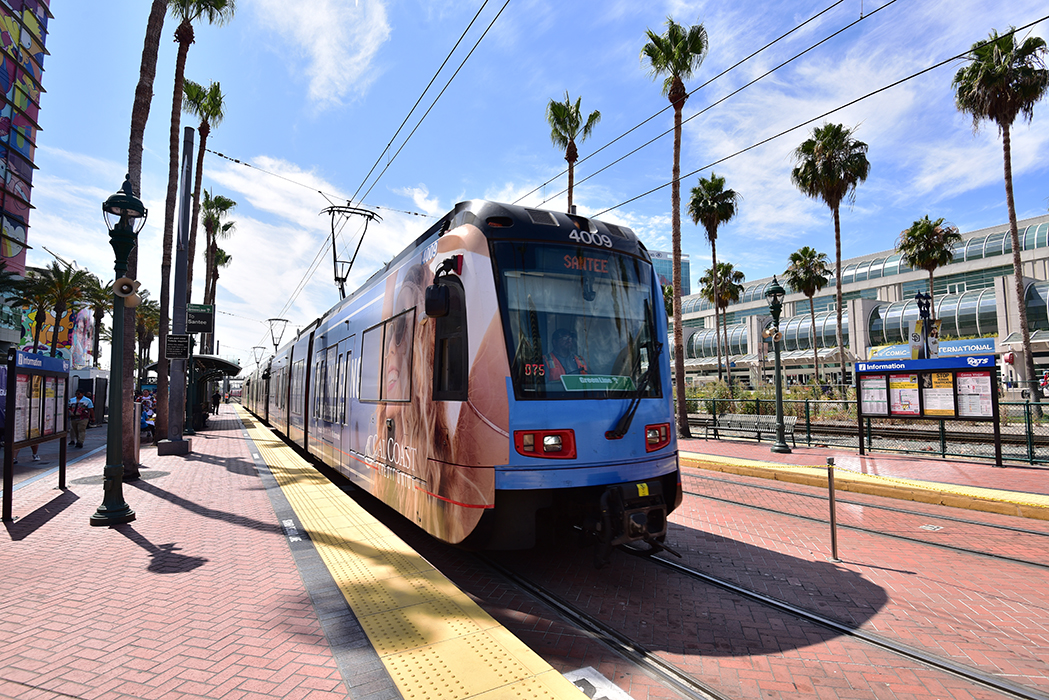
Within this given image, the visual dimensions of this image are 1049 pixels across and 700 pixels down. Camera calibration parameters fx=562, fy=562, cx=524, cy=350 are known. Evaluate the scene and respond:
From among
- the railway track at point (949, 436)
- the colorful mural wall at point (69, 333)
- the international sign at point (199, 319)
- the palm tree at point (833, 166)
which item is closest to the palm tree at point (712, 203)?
the palm tree at point (833, 166)

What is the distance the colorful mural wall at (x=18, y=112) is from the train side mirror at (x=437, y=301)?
58.7 metres

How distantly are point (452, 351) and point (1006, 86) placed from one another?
81.8 feet

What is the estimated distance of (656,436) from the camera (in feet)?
16.8

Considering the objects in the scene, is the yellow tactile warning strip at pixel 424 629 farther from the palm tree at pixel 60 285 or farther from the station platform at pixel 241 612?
the palm tree at pixel 60 285

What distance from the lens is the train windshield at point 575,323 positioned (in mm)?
4668

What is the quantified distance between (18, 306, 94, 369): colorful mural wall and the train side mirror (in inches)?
2190

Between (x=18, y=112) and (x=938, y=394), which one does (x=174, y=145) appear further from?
(x=18, y=112)

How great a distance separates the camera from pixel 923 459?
12820 mm

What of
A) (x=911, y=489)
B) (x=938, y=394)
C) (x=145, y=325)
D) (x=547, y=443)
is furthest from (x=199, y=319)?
(x=145, y=325)

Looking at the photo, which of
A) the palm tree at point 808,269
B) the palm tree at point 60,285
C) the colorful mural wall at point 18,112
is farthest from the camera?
the colorful mural wall at point 18,112

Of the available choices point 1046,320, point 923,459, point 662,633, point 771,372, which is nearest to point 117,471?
point 662,633

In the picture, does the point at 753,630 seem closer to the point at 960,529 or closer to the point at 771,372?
the point at 960,529

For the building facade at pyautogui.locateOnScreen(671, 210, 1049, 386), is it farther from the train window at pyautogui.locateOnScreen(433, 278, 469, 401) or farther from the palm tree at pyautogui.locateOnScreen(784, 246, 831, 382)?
the train window at pyautogui.locateOnScreen(433, 278, 469, 401)

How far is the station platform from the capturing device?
3049 mm
